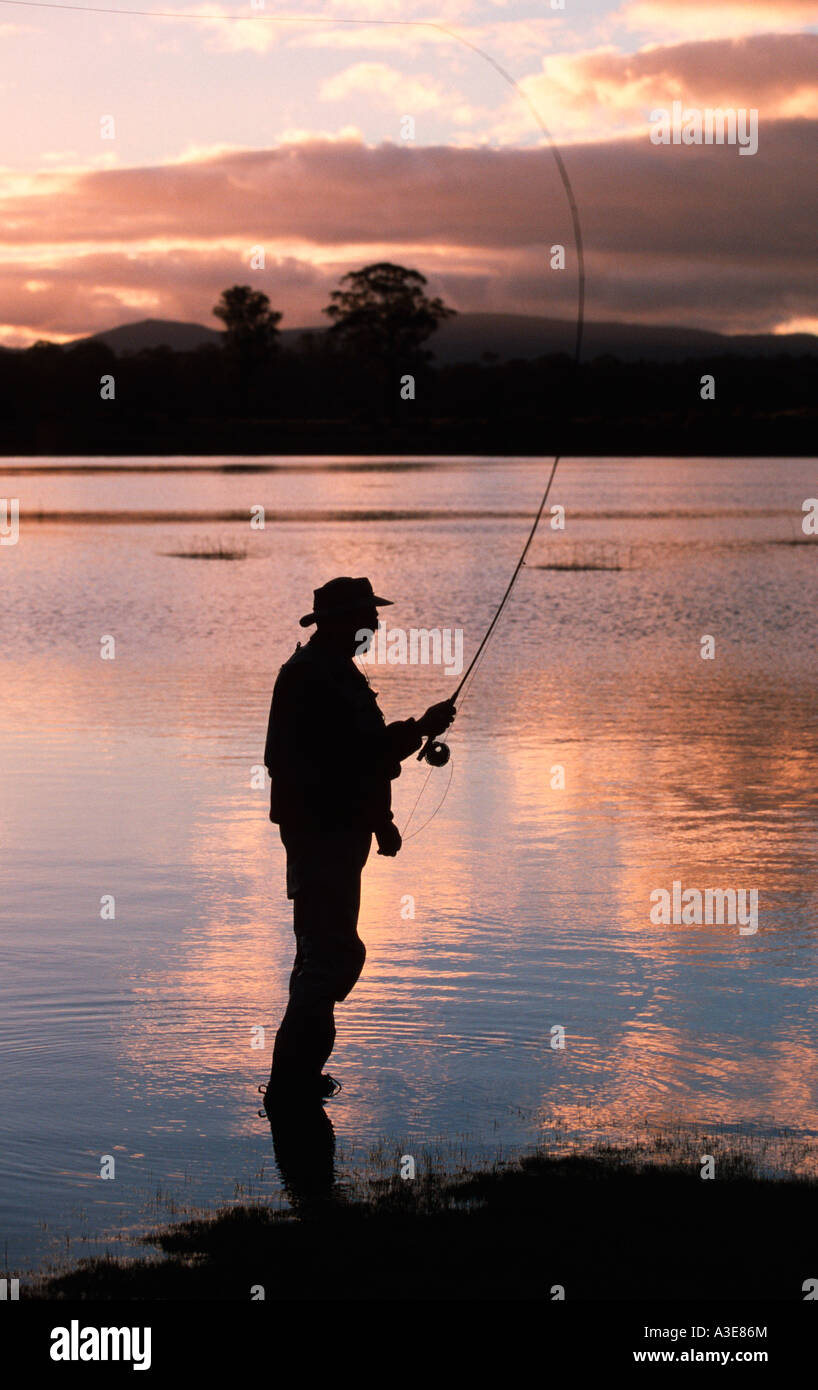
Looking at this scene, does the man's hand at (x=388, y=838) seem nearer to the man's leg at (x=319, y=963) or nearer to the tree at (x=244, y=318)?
the man's leg at (x=319, y=963)

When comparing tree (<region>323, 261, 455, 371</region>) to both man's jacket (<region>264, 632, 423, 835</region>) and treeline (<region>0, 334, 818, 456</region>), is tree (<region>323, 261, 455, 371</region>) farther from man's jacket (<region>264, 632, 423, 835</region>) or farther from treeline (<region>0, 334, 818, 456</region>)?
man's jacket (<region>264, 632, 423, 835</region>)

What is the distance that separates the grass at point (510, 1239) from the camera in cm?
490

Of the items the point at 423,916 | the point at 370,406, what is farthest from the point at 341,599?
the point at 370,406

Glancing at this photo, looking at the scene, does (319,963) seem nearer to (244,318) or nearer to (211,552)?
(211,552)

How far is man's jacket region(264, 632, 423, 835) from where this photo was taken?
6.46m

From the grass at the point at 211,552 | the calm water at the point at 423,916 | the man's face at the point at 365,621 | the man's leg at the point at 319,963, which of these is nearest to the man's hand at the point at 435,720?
the man's face at the point at 365,621

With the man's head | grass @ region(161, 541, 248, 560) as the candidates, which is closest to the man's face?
the man's head

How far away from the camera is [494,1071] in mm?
6961

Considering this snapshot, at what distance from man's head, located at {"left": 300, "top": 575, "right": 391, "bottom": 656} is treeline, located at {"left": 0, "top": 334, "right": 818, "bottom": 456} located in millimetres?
112830

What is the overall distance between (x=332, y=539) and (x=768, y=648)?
23402mm

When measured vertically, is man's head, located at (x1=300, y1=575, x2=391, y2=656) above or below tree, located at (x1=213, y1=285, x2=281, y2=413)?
below

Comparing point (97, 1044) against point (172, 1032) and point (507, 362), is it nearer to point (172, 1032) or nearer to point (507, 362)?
point (172, 1032)

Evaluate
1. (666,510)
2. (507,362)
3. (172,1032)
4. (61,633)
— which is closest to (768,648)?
(61,633)
